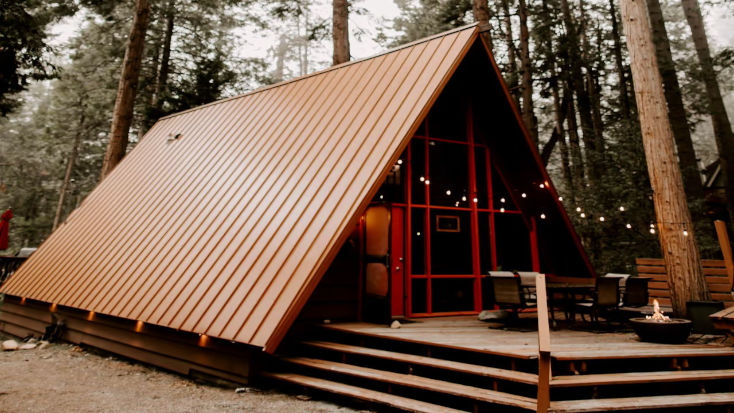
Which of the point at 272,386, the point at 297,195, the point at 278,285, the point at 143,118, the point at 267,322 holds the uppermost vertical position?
the point at 143,118

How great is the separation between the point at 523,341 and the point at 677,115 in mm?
10103

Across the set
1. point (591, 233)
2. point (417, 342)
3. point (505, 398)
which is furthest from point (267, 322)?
point (591, 233)

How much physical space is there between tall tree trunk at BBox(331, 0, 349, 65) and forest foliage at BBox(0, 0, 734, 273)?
0.95 m

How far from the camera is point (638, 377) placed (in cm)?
348

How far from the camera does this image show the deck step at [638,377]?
10.6ft

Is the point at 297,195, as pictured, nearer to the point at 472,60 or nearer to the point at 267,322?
the point at 267,322

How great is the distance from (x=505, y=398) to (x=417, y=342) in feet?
3.93

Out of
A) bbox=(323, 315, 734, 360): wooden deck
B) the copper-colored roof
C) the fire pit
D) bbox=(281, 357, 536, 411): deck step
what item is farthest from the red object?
the fire pit

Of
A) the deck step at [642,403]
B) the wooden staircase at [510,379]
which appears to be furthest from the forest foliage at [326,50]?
the deck step at [642,403]

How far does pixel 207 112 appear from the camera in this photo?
8.59 meters

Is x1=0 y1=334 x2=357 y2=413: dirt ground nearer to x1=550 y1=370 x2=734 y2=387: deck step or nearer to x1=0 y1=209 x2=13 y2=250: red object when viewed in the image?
x1=550 y1=370 x2=734 y2=387: deck step

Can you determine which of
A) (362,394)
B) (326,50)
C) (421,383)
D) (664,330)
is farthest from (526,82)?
(326,50)

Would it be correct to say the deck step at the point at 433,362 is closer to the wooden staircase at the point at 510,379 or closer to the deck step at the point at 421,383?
the wooden staircase at the point at 510,379

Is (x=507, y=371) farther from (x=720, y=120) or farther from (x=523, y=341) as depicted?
(x=720, y=120)
